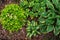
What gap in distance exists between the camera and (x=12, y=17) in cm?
551

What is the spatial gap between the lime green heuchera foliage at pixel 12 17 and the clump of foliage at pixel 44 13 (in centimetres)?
20

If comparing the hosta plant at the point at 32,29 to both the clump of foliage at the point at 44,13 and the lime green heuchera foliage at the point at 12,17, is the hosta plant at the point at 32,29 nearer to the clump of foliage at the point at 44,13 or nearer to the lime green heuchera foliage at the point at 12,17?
the clump of foliage at the point at 44,13

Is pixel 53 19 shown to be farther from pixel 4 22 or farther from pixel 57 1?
pixel 4 22

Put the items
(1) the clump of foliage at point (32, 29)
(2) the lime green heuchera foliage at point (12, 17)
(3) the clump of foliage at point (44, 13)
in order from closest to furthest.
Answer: (3) the clump of foliage at point (44, 13), (1) the clump of foliage at point (32, 29), (2) the lime green heuchera foliage at point (12, 17)

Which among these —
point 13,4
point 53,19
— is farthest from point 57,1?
point 13,4

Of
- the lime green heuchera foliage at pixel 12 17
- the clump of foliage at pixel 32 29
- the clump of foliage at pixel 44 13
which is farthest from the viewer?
the lime green heuchera foliage at pixel 12 17

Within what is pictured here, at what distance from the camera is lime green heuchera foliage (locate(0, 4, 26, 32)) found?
5461 mm

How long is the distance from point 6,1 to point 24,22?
94 centimetres

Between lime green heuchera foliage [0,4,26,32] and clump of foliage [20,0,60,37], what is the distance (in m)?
0.20

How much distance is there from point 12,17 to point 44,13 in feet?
2.84

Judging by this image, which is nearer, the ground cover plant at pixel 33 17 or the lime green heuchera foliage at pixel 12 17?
the ground cover plant at pixel 33 17

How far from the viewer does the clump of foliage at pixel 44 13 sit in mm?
5148

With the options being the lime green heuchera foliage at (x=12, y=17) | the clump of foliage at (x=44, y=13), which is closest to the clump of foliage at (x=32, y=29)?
the clump of foliage at (x=44, y=13)

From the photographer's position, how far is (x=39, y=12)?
18.1 feet
